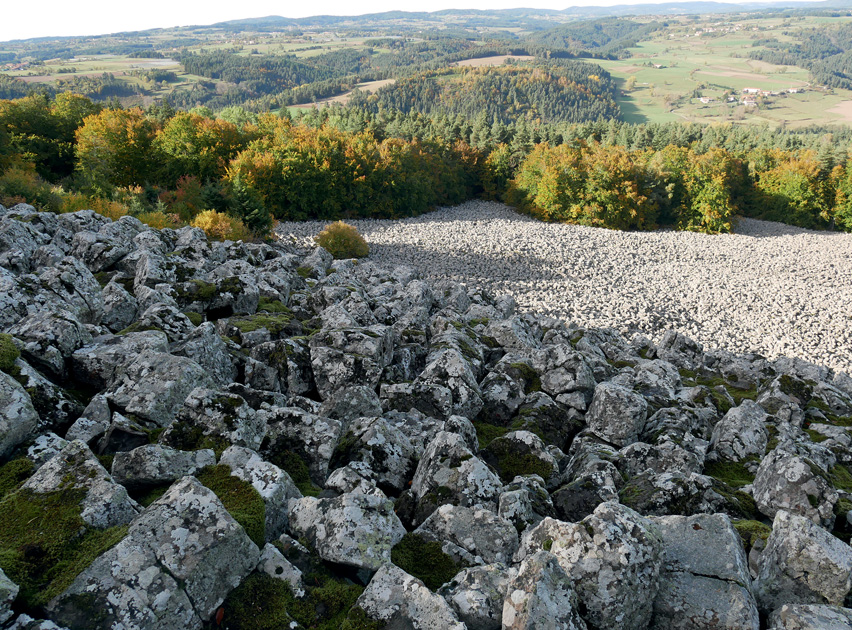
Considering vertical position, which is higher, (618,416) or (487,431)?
(618,416)

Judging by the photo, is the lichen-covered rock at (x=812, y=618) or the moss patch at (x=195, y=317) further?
the moss patch at (x=195, y=317)

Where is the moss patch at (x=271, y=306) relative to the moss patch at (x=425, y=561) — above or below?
below

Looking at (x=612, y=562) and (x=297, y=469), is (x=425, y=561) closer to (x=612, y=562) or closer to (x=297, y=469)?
(x=612, y=562)

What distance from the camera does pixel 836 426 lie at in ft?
34.1

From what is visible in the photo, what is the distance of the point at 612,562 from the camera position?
4172 millimetres

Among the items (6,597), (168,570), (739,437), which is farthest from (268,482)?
(739,437)

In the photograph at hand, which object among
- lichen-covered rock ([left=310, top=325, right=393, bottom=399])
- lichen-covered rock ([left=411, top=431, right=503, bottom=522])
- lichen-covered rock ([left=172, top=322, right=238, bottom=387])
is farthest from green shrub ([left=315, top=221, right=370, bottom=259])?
lichen-covered rock ([left=411, top=431, right=503, bottom=522])

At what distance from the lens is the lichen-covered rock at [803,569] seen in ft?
14.5

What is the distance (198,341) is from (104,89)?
6735 inches

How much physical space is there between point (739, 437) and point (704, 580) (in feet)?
17.2

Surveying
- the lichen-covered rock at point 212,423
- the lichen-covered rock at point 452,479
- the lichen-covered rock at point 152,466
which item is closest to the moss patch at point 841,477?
the lichen-covered rock at point 452,479

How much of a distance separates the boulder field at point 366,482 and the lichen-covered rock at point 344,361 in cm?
4

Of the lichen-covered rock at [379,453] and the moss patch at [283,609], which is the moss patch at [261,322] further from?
the moss patch at [283,609]

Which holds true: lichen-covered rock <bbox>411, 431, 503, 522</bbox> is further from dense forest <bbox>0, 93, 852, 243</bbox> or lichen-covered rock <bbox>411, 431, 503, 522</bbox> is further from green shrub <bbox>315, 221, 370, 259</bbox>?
green shrub <bbox>315, 221, 370, 259</bbox>
